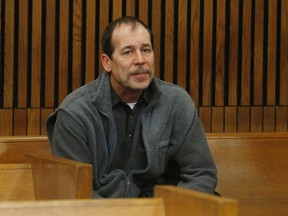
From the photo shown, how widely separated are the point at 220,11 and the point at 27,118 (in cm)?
113

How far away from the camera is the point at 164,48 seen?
3688mm

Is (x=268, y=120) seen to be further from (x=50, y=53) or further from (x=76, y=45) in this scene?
(x=50, y=53)

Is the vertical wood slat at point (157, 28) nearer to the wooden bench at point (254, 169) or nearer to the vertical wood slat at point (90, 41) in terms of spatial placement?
the vertical wood slat at point (90, 41)

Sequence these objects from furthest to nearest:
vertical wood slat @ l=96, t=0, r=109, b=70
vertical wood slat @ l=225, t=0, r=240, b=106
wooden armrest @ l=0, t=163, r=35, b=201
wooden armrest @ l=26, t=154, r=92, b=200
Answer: vertical wood slat @ l=225, t=0, r=240, b=106, vertical wood slat @ l=96, t=0, r=109, b=70, wooden armrest @ l=0, t=163, r=35, b=201, wooden armrest @ l=26, t=154, r=92, b=200

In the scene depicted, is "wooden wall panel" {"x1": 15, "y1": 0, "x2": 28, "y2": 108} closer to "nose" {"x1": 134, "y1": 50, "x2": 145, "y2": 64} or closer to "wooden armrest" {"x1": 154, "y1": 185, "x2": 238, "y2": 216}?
"nose" {"x1": 134, "y1": 50, "x2": 145, "y2": 64}

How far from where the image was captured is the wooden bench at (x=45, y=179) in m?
2.26

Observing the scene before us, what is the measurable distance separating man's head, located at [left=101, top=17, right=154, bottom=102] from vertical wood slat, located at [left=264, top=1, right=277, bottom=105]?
43.6 inches

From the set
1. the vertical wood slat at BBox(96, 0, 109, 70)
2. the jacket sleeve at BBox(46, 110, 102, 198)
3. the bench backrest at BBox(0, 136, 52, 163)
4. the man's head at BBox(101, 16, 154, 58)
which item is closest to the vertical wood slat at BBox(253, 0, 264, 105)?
the vertical wood slat at BBox(96, 0, 109, 70)

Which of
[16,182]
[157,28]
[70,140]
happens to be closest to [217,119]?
[157,28]

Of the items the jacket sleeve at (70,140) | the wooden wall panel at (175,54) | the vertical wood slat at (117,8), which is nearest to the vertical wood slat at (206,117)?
the wooden wall panel at (175,54)

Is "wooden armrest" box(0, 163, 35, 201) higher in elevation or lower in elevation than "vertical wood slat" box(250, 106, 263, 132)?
lower

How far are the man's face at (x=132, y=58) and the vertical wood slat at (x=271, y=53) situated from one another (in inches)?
44.0

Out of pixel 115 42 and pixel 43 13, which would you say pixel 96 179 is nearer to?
pixel 115 42

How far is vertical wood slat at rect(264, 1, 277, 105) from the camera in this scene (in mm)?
3783
